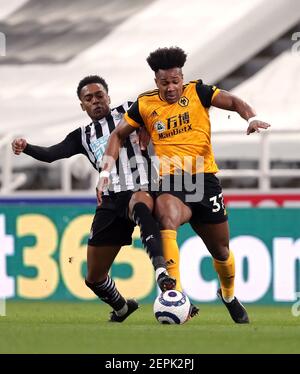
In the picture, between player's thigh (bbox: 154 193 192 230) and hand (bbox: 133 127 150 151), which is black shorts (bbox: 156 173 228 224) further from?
hand (bbox: 133 127 150 151)

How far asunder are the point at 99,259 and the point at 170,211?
0.93m

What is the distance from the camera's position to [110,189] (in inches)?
422

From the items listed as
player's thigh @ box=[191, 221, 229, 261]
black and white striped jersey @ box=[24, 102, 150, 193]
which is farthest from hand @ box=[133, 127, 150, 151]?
player's thigh @ box=[191, 221, 229, 261]

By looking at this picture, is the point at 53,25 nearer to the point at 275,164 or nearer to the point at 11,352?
the point at 275,164

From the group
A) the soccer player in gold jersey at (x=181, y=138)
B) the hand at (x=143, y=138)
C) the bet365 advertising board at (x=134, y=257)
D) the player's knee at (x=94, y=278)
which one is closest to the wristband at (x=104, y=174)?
the soccer player in gold jersey at (x=181, y=138)

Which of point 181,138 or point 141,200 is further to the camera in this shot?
point 181,138

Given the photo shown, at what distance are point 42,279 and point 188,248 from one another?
61.5 inches

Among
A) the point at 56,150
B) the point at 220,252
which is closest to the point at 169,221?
the point at 220,252

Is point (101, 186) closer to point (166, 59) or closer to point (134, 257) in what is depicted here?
point (166, 59)

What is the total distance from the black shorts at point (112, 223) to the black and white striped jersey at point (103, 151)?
0.10m

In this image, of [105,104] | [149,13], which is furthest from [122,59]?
[105,104]

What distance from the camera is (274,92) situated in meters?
19.8

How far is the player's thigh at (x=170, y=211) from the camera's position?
10070 millimetres

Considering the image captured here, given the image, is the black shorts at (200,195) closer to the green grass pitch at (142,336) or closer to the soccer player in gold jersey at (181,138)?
the soccer player in gold jersey at (181,138)
